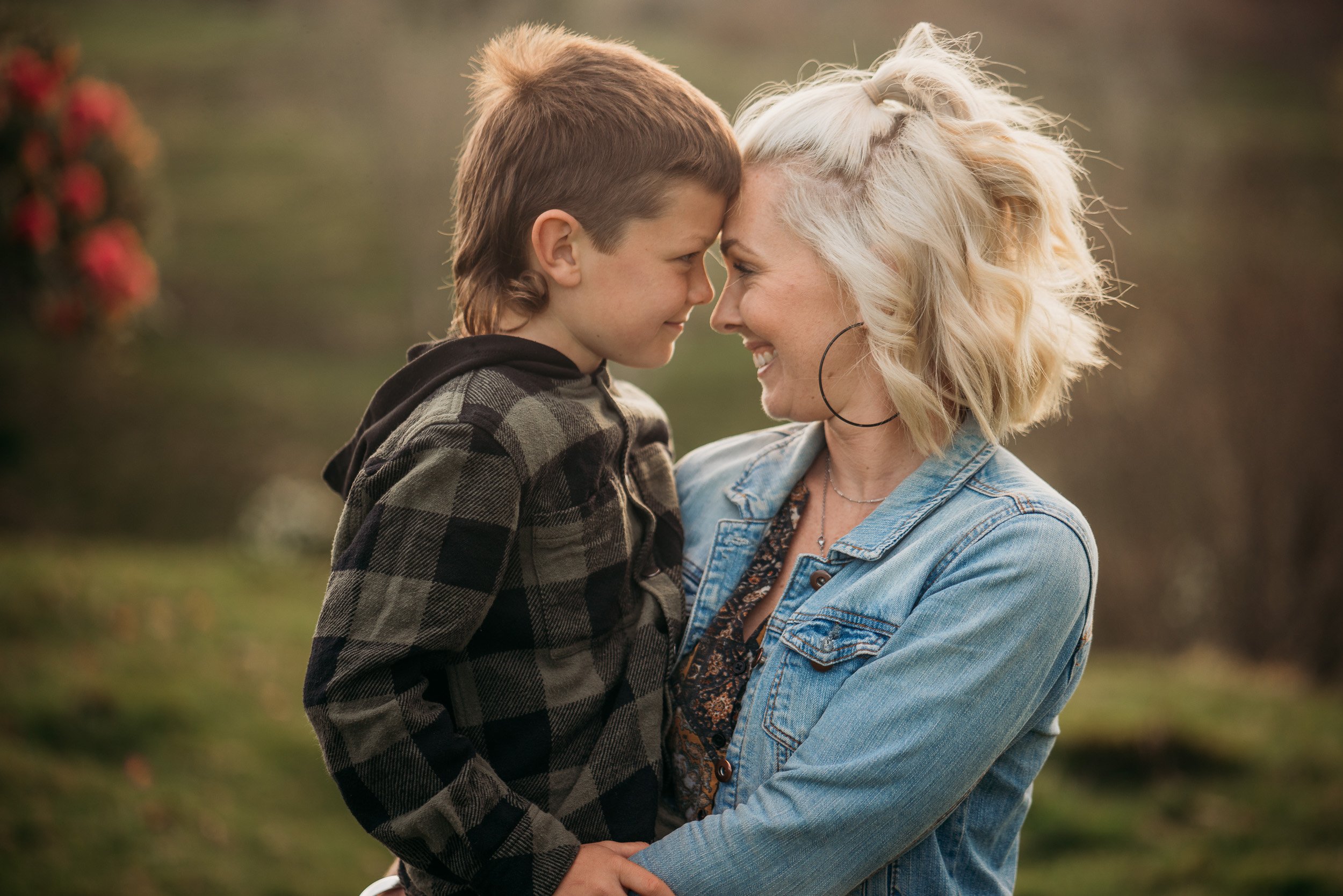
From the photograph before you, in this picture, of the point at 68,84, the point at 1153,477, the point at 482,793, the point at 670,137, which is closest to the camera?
the point at 482,793

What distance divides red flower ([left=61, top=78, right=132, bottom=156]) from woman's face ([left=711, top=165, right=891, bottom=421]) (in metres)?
4.00

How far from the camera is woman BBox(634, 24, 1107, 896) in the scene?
1.62 m

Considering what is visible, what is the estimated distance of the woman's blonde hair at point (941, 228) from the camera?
1.91m

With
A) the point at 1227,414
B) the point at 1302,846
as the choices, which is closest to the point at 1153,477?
the point at 1227,414

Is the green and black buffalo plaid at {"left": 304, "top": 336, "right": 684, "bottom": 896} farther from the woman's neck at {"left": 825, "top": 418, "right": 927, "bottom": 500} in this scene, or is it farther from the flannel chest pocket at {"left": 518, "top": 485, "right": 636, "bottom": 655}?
the woman's neck at {"left": 825, "top": 418, "right": 927, "bottom": 500}

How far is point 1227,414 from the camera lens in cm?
642

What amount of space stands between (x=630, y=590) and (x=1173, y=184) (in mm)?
10132

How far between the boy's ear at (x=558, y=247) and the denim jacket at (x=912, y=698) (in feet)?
2.46

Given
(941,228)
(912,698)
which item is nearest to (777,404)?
(941,228)

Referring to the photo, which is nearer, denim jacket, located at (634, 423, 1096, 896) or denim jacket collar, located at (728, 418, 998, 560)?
denim jacket, located at (634, 423, 1096, 896)

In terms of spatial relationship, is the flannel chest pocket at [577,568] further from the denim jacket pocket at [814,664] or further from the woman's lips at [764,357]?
the woman's lips at [764,357]

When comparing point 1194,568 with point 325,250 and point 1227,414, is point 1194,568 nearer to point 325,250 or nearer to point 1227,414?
point 1227,414

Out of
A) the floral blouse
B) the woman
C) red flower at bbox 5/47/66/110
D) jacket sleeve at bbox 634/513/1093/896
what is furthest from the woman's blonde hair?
red flower at bbox 5/47/66/110

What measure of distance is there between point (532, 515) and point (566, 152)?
2.34 feet
